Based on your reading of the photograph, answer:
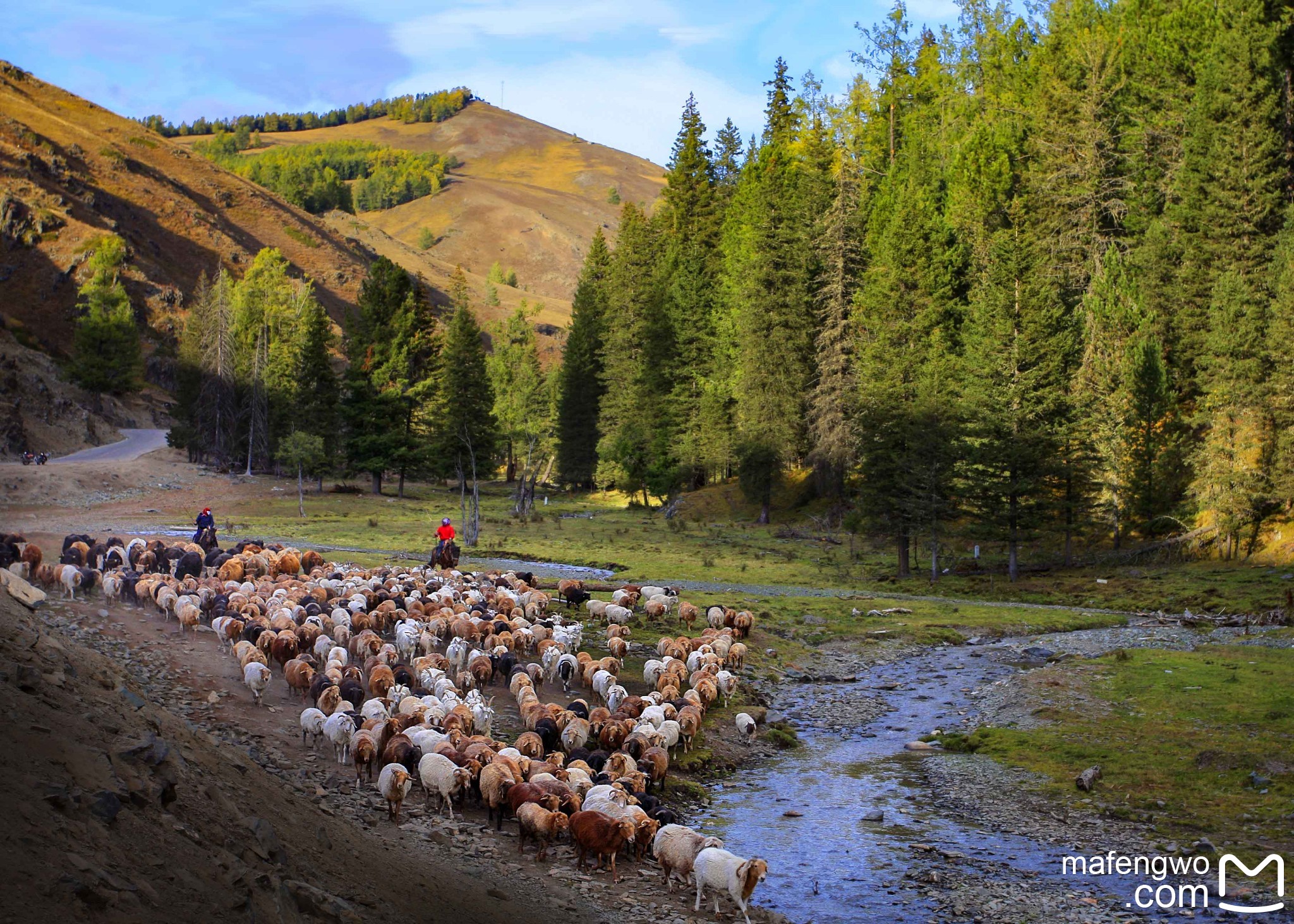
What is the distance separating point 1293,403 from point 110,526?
165 feet

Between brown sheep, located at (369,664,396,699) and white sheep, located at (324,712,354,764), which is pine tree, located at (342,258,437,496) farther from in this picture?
white sheep, located at (324,712,354,764)

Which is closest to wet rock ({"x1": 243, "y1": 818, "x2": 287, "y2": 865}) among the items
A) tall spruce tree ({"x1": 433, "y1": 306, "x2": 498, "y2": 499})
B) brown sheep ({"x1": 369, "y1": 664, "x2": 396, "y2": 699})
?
brown sheep ({"x1": 369, "y1": 664, "x2": 396, "y2": 699})

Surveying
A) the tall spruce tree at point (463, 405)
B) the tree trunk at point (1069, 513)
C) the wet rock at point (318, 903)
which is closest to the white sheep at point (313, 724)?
the wet rock at point (318, 903)

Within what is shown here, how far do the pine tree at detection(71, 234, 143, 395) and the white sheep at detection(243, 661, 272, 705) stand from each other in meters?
82.6

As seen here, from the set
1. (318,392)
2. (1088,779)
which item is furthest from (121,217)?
(1088,779)

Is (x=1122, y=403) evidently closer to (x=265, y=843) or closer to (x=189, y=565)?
(x=189, y=565)

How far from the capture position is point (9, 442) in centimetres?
6869

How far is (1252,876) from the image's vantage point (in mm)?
12375

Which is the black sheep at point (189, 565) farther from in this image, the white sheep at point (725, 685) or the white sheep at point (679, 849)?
the white sheep at point (679, 849)

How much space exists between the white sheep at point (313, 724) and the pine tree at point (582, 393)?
6990cm

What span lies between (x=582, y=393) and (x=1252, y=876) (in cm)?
8075

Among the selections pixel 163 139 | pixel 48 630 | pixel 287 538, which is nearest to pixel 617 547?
pixel 287 538

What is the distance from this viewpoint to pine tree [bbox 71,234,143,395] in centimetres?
8869
